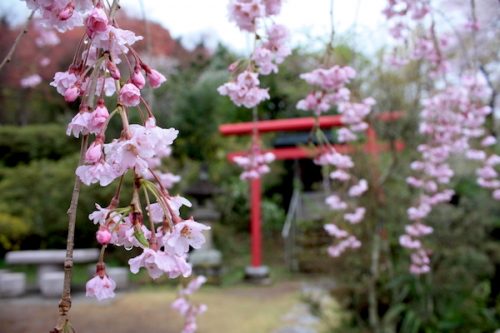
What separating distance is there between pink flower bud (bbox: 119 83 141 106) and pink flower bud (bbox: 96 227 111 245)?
0.14 metres

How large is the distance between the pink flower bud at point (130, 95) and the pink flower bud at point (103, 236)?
14cm

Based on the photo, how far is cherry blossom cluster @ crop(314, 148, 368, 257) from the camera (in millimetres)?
1619

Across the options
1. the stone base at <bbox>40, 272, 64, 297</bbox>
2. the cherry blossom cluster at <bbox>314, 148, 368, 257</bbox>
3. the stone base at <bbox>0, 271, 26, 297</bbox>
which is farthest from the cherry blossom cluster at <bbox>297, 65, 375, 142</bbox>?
the stone base at <bbox>0, 271, 26, 297</bbox>

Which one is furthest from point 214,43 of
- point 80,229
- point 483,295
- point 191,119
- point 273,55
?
point 273,55

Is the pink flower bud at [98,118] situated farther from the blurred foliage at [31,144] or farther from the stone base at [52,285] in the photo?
the blurred foliage at [31,144]

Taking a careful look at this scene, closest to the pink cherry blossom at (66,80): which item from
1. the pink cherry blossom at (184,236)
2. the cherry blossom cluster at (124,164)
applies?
the cherry blossom cluster at (124,164)

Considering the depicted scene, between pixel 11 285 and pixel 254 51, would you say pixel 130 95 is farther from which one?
pixel 11 285

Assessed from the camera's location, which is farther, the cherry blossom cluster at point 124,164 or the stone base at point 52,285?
the stone base at point 52,285

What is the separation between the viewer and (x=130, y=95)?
55 cm

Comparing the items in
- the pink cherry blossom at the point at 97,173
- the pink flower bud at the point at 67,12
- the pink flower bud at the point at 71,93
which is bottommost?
the pink cherry blossom at the point at 97,173

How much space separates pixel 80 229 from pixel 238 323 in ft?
11.9

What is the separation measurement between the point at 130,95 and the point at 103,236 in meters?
0.16

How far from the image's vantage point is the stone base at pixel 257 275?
258 inches

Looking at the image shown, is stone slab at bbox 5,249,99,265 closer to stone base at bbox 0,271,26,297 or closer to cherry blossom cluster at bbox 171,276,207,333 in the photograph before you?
stone base at bbox 0,271,26,297
